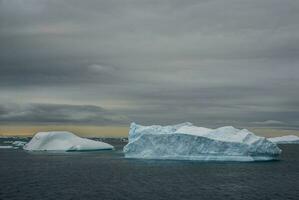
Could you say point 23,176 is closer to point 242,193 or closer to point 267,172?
point 242,193

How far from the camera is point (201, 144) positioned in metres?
67.5

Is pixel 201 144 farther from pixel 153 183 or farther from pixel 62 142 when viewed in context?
pixel 62 142

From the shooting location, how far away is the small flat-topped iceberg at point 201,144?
6688cm

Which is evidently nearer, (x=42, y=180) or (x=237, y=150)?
(x=42, y=180)

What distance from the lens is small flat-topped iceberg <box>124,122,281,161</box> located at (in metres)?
66.9

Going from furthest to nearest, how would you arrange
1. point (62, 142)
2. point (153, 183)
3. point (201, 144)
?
point (62, 142)
point (201, 144)
point (153, 183)

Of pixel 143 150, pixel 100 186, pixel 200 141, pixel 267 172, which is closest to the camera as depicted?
pixel 100 186

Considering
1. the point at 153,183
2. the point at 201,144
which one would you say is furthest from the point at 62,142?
the point at 153,183

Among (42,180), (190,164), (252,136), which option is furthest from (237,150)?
(42,180)

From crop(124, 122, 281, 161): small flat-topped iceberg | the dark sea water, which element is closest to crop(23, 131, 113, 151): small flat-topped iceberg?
crop(124, 122, 281, 161): small flat-topped iceberg

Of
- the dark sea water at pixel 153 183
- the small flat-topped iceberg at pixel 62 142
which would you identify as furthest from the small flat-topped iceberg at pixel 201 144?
the small flat-topped iceberg at pixel 62 142

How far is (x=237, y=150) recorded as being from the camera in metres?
68.1

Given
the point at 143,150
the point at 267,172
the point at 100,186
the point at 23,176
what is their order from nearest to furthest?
the point at 100,186 < the point at 23,176 < the point at 267,172 < the point at 143,150

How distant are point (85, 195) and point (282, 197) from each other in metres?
16.7
